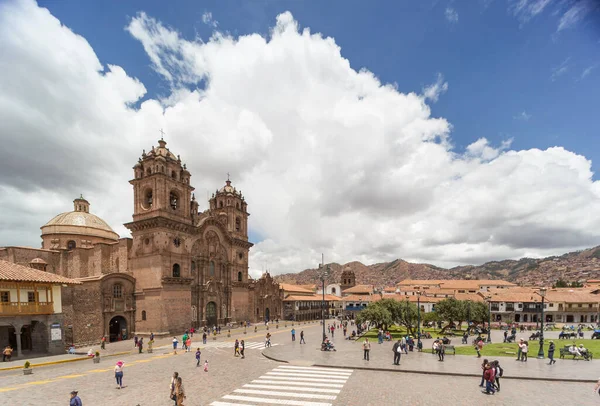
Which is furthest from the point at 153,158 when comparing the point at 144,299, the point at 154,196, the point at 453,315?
the point at 453,315

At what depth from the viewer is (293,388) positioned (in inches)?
647

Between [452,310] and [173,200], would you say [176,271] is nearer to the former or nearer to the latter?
[173,200]

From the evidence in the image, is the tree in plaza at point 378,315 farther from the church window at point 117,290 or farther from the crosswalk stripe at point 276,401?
the church window at point 117,290

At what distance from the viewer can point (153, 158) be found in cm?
4488

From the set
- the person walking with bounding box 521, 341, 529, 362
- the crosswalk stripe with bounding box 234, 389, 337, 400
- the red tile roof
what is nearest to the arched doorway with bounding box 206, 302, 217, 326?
the red tile roof

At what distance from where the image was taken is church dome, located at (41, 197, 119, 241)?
52781 mm

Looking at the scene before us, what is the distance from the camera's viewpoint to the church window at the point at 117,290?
39844 millimetres

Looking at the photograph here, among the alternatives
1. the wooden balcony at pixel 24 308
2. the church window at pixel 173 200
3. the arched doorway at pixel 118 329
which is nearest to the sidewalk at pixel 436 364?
the wooden balcony at pixel 24 308

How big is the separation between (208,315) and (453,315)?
35089 millimetres

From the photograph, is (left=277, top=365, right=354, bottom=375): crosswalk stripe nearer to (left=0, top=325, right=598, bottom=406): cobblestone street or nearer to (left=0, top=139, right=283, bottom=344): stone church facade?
(left=0, top=325, right=598, bottom=406): cobblestone street

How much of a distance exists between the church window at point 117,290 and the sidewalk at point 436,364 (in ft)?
77.5

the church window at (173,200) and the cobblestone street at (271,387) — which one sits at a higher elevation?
the church window at (173,200)

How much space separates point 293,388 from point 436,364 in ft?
34.1

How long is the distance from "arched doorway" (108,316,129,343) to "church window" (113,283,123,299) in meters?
2.65
